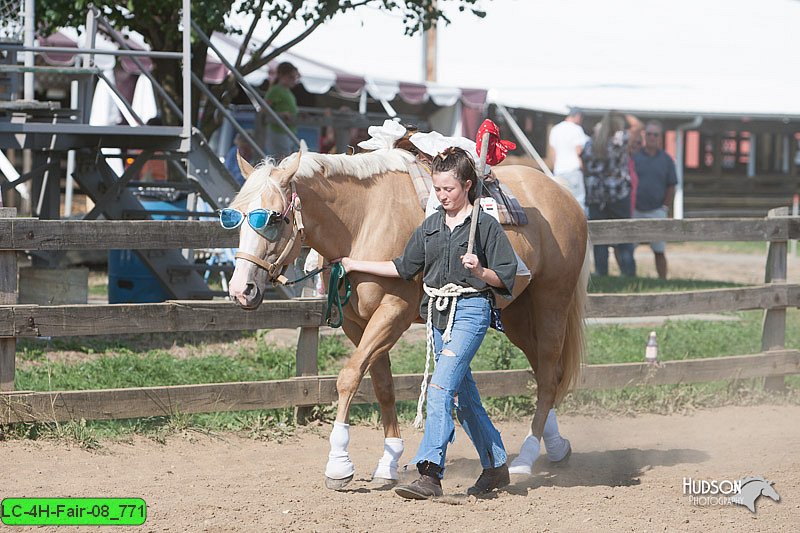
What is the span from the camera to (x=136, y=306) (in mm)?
6094

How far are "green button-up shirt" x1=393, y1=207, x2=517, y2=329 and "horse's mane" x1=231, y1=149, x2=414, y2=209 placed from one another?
536 millimetres

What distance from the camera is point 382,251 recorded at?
5.12 metres

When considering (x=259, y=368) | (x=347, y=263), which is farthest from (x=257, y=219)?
(x=259, y=368)

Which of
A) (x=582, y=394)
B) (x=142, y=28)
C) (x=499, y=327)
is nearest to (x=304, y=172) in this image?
(x=499, y=327)

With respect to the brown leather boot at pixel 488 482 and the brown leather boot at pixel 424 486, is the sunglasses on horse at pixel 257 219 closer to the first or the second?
the brown leather boot at pixel 424 486

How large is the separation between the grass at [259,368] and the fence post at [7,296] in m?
0.29

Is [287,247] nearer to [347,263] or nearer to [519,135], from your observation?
[347,263]

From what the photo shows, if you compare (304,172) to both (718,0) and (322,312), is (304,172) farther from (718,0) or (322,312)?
(718,0)

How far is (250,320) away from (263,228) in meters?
1.87

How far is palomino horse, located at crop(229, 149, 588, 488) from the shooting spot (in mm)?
4770

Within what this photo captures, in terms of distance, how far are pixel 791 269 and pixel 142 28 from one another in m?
10.3

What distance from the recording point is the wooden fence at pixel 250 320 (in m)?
5.85

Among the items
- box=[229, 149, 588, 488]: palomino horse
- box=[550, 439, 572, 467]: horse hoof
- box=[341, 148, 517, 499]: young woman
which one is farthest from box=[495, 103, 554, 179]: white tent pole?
box=[341, 148, 517, 499]: young woman

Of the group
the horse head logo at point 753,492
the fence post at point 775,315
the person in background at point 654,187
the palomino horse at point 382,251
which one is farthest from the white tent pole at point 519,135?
the horse head logo at point 753,492
